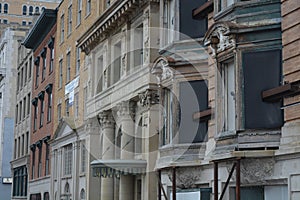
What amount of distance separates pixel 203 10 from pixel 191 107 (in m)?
3.14

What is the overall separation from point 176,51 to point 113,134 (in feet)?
36.8

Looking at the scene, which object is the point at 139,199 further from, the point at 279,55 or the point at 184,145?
the point at 279,55

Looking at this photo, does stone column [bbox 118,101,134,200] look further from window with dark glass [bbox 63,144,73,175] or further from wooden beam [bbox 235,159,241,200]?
wooden beam [bbox 235,159,241,200]

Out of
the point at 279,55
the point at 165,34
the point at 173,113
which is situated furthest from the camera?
the point at 165,34

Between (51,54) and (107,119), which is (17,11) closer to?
(51,54)

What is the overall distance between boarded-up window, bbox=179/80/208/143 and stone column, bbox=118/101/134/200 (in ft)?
25.9

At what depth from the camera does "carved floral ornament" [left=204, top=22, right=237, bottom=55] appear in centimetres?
1619

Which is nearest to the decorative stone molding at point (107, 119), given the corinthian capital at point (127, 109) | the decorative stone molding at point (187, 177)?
the corinthian capital at point (127, 109)

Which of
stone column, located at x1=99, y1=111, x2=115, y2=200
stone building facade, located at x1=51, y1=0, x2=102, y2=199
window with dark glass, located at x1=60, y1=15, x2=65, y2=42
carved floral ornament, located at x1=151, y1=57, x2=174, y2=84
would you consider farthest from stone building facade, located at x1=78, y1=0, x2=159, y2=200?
window with dark glass, located at x1=60, y1=15, x2=65, y2=42

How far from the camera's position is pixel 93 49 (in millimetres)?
34500

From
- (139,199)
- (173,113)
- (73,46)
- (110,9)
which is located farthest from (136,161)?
(73,46)

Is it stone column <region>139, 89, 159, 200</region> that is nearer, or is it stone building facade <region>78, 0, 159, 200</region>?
stone column <region>139, 89, 159, 200</region>

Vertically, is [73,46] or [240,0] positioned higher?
[73,46]

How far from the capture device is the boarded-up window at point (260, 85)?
15602mm
